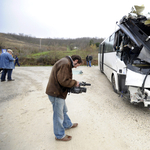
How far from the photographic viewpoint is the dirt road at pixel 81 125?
2475mm

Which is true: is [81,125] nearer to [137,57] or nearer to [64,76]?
[64,76]

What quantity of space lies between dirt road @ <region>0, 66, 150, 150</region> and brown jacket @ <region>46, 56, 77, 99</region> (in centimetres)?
112

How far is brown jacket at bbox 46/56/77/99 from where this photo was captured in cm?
218

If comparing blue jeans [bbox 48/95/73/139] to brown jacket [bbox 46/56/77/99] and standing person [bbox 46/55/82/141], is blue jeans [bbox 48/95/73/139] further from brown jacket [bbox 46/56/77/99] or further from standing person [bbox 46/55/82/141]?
brown jacket [bbox 46/56/77/99]

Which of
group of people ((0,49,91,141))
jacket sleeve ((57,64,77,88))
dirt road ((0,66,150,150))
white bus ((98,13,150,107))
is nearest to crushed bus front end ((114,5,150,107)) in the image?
white bus ((98,13,150,107))

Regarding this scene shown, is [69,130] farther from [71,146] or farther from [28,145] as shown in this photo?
[28,145]

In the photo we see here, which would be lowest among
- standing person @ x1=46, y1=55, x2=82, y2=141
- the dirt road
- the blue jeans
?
the dirt road

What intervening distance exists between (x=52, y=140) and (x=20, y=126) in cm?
103

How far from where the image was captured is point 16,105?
4320mm

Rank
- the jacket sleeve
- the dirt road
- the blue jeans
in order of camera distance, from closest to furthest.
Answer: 1. the jacket sleeve
2. the blue jeans
3. the dirt road

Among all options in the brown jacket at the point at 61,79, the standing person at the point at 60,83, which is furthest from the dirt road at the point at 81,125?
the brown jacket at the point at 61,79

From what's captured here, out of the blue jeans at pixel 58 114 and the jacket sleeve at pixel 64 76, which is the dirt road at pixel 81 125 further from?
the jacket sleeve at pixel 64 76

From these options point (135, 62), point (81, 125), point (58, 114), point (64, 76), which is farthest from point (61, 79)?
point (135, 62)

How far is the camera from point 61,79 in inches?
85.7
